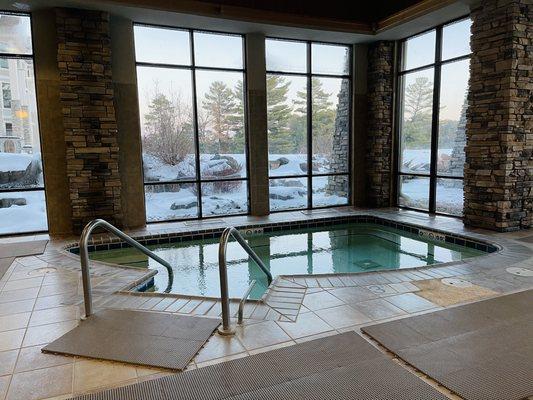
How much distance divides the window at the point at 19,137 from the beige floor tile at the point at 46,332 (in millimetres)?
3787

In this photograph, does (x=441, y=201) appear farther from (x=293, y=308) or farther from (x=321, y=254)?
(x=293, y=308)

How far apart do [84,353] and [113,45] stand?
5.15 m

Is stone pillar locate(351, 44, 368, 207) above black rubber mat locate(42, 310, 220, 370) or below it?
above

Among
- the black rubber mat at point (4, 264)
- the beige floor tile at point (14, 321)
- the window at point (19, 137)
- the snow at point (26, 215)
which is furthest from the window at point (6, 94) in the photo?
the beige floor tile at point (14, 321)

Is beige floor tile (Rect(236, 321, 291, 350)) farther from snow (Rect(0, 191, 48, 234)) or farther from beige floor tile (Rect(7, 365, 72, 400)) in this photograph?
snow (Rect(0, 191, 48, 234))

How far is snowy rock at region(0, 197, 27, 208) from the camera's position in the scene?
5.69 metres

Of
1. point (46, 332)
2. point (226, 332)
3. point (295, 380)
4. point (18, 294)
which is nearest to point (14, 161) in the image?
point (18, 294)

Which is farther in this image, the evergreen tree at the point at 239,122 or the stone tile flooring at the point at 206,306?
the evergreen tree at the point at 239,122

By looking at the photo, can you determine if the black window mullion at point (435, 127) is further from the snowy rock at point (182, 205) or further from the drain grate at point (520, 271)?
the snowy rock at point (182, 205)

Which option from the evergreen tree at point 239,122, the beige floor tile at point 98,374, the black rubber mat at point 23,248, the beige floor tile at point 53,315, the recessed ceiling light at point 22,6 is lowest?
the beige floor tile at point 98,374

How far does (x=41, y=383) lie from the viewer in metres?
2.05

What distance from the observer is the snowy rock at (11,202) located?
224 inches

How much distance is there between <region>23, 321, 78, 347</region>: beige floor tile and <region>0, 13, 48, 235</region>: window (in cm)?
379

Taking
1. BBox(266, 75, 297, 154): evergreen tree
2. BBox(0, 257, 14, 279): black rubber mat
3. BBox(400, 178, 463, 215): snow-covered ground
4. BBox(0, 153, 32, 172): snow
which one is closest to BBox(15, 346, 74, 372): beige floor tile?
BBox(0, 257, 14, 279): black rubber mat
